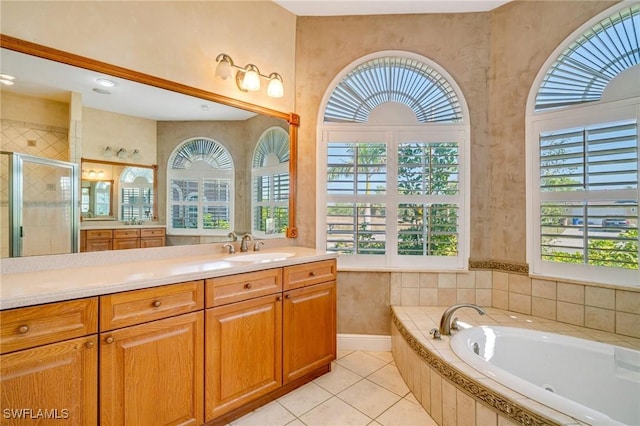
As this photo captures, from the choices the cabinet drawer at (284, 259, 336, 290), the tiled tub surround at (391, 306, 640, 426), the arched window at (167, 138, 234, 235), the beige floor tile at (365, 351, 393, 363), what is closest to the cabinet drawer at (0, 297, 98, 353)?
the arched window at (167, 138, 234, 235)

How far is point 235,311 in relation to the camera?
1.49 metres

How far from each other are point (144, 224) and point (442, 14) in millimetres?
2807

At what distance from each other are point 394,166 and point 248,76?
136 centimetres

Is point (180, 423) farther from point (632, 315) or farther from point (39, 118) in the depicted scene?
point (632, 315)

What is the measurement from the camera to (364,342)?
7.72ft

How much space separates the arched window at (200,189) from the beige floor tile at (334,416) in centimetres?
129

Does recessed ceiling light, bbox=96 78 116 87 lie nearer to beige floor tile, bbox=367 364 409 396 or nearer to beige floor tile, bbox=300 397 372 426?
beige floor tile, bbox=300 397 372 426

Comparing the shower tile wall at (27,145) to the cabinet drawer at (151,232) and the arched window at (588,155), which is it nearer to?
the cabinet drawer at (151,232)

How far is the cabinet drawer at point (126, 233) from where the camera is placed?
1550 millimetres

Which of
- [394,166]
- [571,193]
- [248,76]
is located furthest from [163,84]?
[571,193]

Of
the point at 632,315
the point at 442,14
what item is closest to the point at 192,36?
the point at 442,14

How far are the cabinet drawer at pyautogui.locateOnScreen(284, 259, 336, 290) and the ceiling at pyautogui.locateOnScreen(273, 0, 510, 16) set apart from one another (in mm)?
2076

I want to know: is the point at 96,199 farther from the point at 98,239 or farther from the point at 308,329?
the point at 308,329

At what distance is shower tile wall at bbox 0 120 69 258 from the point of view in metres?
1.22
